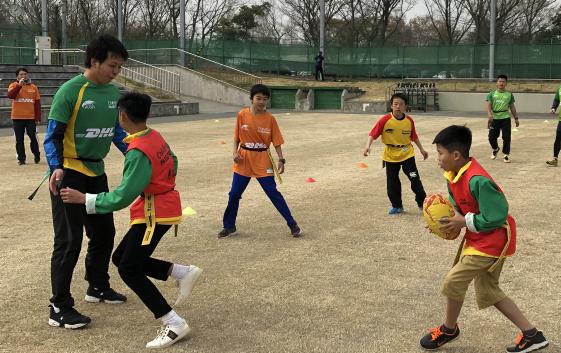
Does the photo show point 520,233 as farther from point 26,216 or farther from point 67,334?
point 26,216

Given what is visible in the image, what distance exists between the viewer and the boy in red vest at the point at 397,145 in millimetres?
8477

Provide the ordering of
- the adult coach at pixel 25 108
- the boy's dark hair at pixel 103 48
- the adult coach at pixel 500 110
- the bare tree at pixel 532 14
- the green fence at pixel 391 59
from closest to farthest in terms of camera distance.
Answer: the boy's dark hair at pixel 103 48, the adult coach at pixel 25 108, the adult coach at pixel 500 110, the green fence at pixel 391 59, the bare tree at pixel 532 14

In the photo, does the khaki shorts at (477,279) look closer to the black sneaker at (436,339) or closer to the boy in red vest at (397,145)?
the black sneaker at (436,339)

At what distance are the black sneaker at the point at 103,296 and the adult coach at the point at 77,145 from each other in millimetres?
424

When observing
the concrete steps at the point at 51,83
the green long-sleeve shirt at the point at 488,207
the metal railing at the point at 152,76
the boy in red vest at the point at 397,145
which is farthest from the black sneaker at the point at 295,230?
the metal railing at the point at 152,76

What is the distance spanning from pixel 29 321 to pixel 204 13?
69.6m

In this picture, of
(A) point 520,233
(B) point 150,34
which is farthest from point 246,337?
(B) point 150,34

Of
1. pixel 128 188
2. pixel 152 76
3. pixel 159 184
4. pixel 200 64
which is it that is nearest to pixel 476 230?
pixel 159 184

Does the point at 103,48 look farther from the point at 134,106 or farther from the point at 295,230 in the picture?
the point at 295,230

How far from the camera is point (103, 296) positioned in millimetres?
5102

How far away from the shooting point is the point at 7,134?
63.8ft

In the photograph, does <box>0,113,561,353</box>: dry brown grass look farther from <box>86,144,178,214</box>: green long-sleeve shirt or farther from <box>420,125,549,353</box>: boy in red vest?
<box>86,144,178,214</box>: green long-sleeve shirt

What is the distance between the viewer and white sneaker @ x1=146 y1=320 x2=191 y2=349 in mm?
4246

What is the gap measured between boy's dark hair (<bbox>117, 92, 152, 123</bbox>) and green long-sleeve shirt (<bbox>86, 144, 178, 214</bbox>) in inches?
9.6
